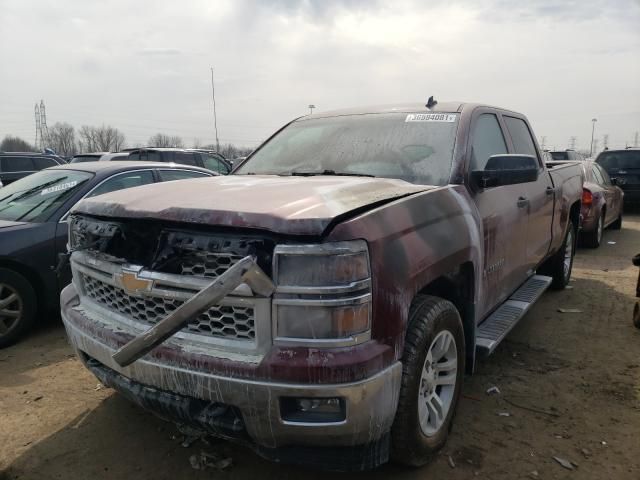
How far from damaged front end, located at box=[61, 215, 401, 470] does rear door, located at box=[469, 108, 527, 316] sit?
4.73 feet

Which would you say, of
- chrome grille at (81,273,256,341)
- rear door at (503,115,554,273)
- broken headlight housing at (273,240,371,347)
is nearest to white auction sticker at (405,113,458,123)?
rear door at (503,115,554,273)

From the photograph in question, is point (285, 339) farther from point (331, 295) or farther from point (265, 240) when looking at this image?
point (265, 240)

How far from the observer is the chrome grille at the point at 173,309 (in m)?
2.01

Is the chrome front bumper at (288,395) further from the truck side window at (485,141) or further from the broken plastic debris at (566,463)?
the truck side window at (485,141)

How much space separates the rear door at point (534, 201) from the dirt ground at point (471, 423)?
807 millimetres

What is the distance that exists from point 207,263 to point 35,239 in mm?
3081

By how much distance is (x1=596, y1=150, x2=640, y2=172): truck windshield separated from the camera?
517 inches

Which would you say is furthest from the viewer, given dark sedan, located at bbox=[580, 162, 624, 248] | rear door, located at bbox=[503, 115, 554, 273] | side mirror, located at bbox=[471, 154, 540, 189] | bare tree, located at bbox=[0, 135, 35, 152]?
bare tree, located at bbox=[0, 135, 35, 152]

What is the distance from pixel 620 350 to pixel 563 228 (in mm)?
1553

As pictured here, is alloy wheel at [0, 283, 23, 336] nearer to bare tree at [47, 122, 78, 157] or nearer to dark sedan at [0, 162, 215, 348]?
dark sedan at [0, 162, 215, 348]

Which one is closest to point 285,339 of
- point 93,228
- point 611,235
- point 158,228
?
point 158,228

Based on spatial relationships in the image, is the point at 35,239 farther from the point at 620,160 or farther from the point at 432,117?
the point at 620,160

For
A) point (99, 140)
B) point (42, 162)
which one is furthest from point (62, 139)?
point (42, 162)

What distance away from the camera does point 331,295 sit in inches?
74.1
